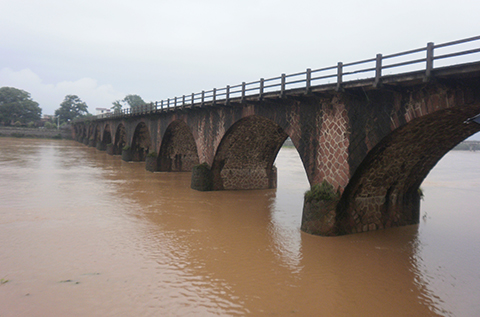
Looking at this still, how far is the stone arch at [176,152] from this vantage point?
31.1 m

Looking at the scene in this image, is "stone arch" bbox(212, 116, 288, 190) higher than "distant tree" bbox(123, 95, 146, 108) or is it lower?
lower

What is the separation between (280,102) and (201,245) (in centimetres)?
781

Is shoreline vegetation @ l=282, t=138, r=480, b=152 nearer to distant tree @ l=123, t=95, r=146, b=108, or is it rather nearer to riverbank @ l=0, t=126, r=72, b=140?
riverbank @ l=0, t=126, r=72, b=140

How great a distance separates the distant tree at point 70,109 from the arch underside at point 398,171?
12026 cm

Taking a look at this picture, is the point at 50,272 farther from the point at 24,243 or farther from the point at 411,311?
the point at 411,311

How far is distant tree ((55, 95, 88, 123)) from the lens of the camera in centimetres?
11606

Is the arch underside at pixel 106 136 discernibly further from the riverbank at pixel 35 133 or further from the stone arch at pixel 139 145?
the riverbank at pixel 35 133

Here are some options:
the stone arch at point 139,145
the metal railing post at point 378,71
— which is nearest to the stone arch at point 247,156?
the metal railing post at point 378,71

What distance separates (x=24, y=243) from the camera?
1085 centimetres

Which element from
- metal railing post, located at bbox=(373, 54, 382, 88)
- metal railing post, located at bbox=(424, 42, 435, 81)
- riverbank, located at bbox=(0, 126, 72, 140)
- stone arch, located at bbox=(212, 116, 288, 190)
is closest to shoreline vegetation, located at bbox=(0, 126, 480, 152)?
riverbank, located at bbox=(0, 126, 72, 140)

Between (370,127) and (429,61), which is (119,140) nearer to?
(370,127)

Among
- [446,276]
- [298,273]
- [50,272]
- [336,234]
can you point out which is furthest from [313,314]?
[50,272]

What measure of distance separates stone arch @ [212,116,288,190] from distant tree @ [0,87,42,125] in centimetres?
9819

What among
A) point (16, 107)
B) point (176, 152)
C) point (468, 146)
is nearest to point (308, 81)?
point (176, 152)
